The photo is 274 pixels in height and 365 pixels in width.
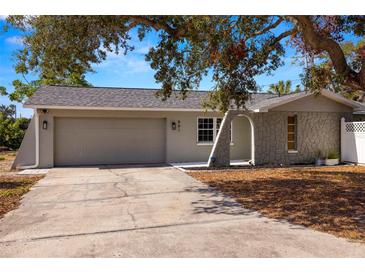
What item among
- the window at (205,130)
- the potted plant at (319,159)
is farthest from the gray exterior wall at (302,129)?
the window at (205,130)

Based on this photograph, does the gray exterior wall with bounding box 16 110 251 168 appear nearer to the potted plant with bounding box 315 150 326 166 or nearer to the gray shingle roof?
the gray shingle roof

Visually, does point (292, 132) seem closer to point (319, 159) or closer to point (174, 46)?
point (319, 159)

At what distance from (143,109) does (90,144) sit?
3066mm

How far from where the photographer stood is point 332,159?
14.5 m

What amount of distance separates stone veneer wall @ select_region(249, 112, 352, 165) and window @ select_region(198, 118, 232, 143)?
7.09 feet

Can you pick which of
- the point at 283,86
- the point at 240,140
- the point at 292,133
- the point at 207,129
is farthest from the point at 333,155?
the point at 283,86

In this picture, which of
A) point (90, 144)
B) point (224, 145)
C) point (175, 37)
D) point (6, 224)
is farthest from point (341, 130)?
point (6, 224)

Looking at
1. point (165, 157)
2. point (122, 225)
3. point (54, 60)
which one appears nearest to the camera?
point (122, 225)

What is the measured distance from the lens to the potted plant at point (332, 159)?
14.5 metres

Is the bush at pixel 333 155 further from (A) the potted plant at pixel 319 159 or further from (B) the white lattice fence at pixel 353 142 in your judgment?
(B) the white lattice fence at pixel 353 142

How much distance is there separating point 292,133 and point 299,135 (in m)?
0.41

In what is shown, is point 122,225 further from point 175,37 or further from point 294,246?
point 175,37

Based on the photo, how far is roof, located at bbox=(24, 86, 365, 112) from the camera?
43.3ft

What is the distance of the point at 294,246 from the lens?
427 cm
